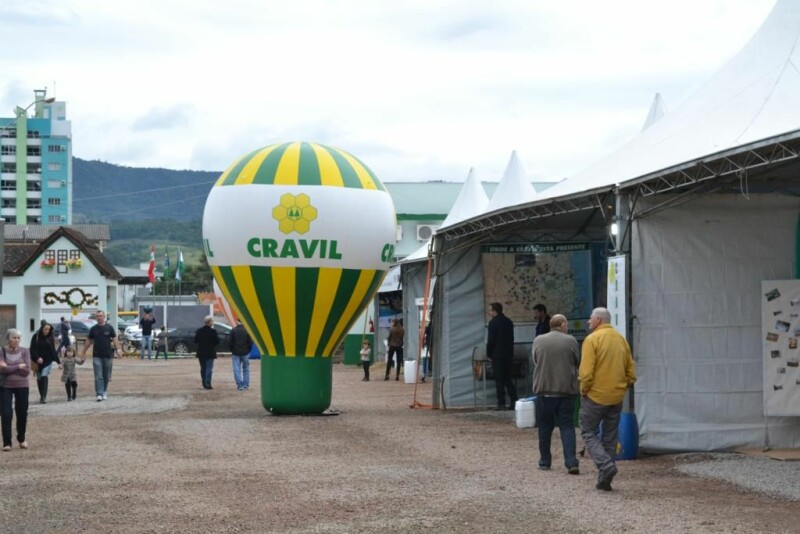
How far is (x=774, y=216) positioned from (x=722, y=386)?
6.77 feet

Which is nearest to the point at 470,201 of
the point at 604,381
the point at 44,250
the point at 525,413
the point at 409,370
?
the point at 409,370

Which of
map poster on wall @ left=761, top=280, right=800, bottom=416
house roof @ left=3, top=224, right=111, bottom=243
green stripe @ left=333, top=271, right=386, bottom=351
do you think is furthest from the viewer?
house roof @ left=3, top=224, right=111, bottom=243

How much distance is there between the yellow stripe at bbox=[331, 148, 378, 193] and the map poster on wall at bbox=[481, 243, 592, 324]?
223 cm

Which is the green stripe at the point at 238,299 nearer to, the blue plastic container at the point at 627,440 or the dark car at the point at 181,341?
the blue plastic container at the point at 627,440

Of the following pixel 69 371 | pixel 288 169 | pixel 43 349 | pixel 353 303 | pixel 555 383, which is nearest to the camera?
pixel 555 383

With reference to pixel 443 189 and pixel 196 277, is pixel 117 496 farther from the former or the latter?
pixel 196 277

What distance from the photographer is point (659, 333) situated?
49.9ft

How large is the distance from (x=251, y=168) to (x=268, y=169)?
1.10 feet

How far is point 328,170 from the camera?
20.9m

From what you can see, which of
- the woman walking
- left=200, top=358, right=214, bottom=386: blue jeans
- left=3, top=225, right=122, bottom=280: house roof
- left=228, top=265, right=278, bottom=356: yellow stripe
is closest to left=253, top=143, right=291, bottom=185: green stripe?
left=228, top=265, right=278, bottom=356: yellow stripe

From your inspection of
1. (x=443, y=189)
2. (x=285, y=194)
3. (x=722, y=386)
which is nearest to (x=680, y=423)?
(x=722, y=386)

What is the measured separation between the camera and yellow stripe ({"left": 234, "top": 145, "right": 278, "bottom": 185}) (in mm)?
20766

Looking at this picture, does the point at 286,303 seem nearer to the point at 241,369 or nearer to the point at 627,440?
the point at 627,440

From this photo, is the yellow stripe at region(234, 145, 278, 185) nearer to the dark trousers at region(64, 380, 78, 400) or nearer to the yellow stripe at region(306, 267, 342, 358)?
the yellow stripe at region(306, 267, 342, 358)
